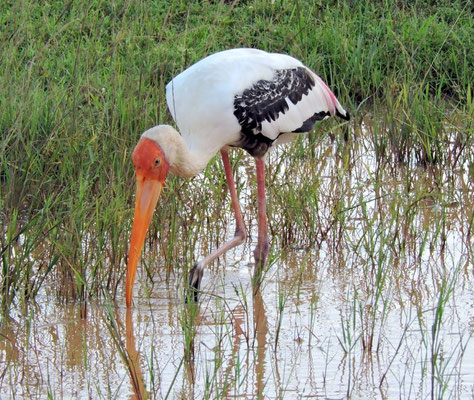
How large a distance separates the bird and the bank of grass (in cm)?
14

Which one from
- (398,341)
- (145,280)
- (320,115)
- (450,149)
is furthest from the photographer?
(450,149)

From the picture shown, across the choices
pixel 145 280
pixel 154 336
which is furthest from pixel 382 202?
pixel 154 336

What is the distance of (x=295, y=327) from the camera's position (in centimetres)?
395

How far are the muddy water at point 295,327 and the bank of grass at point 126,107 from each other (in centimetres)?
17

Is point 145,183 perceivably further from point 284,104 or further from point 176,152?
point 284,104

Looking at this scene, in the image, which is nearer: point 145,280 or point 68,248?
point 68,248

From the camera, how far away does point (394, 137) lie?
19.4ft

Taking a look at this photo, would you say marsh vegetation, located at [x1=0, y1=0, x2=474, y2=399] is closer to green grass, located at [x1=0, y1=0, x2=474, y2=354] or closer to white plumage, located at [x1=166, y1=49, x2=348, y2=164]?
green grass, located at [x1=0, y1=0, x2=474, y2=354]

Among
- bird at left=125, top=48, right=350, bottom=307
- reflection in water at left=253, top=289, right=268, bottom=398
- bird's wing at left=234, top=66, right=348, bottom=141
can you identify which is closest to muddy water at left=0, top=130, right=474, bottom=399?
reflection in water at left=253, top=289, right=268, bottom=398

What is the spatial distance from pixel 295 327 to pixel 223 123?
1012 mm

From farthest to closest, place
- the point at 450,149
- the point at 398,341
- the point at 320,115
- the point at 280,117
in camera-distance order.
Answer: the point at 450,149
the point at 320,115
the point at 280,117
the point at 398,341

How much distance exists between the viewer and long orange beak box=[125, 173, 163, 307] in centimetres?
407

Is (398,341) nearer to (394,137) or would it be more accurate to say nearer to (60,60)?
(394,137)

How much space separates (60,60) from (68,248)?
2.62 m
